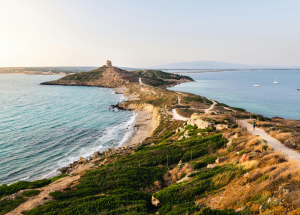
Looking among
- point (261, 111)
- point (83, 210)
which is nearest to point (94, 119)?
point (83, 210)

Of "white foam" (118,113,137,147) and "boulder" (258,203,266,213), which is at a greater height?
"boulder" (258,203,266,213)

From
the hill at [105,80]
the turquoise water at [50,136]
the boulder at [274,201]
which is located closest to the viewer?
the boulder at [274,201]

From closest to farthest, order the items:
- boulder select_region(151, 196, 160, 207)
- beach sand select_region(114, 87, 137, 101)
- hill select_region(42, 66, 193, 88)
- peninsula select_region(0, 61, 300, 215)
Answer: peninsula select_region(0, 61, 300, 215), boulder select_region(151, 196, 160, 207), beach sand select_region(114, 87, 137, 101), hill select_region(42, 66, 193, 88)

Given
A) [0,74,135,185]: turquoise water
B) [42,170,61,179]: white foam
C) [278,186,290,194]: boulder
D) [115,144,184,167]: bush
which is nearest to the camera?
[278,186,290,194]: boulder

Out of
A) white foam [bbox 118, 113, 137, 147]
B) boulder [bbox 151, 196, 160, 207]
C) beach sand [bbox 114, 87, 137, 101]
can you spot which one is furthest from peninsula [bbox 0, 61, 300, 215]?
beach sand [bbox 114, 87, 137, 101]

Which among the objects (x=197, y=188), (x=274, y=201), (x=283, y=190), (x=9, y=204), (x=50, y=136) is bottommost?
(x=50, y=136)

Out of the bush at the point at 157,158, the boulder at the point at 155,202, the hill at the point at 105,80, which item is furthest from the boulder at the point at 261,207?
the hill at the point at 105,80

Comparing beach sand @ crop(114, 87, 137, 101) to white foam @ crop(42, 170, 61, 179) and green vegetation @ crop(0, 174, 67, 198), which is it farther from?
green vegetation @ crop(0, 174, 67, 198)

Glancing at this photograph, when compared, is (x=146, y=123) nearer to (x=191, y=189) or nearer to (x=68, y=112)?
(x=68, y=112)

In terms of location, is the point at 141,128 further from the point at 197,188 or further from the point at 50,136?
the point at 197,188

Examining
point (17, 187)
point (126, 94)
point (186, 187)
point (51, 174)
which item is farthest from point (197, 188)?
point (126, 94)

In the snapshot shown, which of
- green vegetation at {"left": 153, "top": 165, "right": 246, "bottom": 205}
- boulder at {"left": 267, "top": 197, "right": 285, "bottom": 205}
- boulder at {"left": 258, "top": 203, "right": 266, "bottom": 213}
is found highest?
boulder at {"left": 267, "top": 197, "right": 285, "bottom": 205}

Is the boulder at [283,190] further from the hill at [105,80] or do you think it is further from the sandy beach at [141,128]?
the hill at [105,80]
